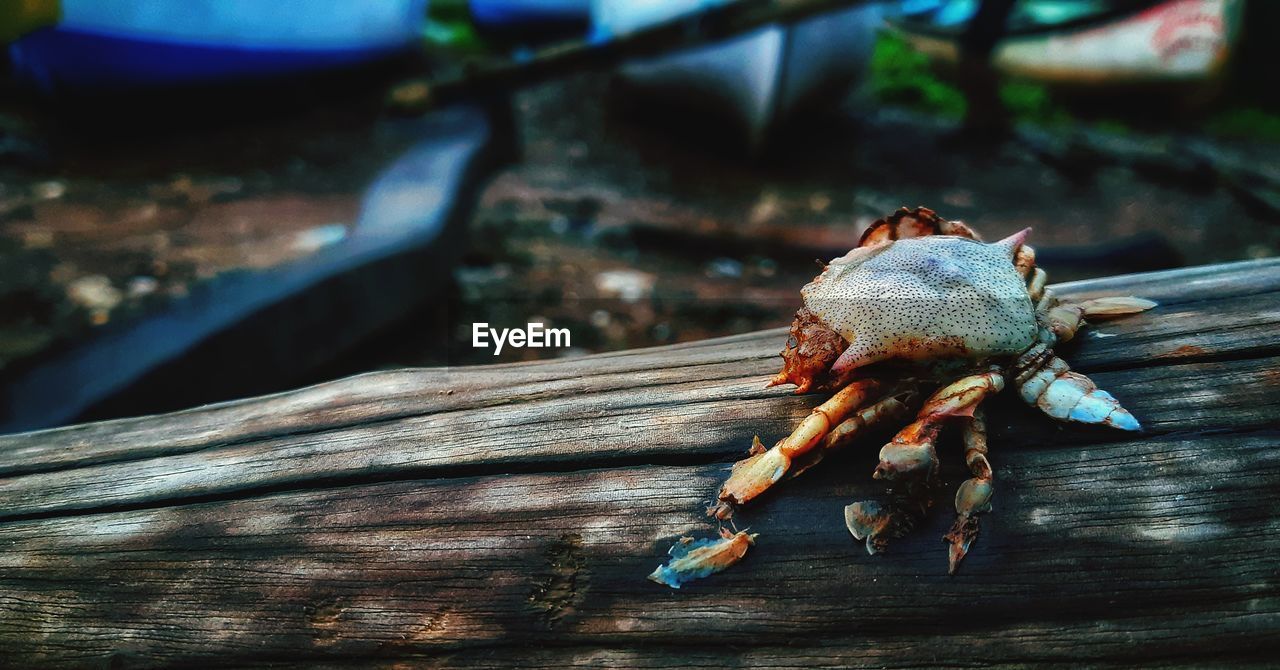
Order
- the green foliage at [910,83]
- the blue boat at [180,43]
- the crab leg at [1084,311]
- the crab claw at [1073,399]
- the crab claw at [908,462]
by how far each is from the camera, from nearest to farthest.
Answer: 1. the crab claw at [908,462]
2. the crab claw at [1073,399]
3. the crab leg at [1084,311]
4. the blue boat at [180,43]
5. the green foliage at [910,83]

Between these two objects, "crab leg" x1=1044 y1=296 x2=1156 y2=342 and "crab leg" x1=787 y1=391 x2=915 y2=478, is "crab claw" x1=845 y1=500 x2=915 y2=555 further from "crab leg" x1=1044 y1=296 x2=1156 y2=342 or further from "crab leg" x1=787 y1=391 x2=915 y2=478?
"crab leg" x1=1044 y1=296 x2=1156 y2=342

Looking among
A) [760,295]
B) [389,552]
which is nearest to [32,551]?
[389,552]

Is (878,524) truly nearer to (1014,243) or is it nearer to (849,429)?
(849,429)

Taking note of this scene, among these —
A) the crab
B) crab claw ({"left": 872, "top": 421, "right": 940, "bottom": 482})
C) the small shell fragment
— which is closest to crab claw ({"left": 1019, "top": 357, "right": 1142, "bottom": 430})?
the crab

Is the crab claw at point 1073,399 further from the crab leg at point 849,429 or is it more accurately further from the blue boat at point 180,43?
the blue boat at point 180,43

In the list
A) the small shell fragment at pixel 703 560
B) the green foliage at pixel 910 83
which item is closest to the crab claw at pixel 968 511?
the small shell fragment at pixel 703 560

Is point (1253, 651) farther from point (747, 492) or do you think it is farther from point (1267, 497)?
point (747, 492)
